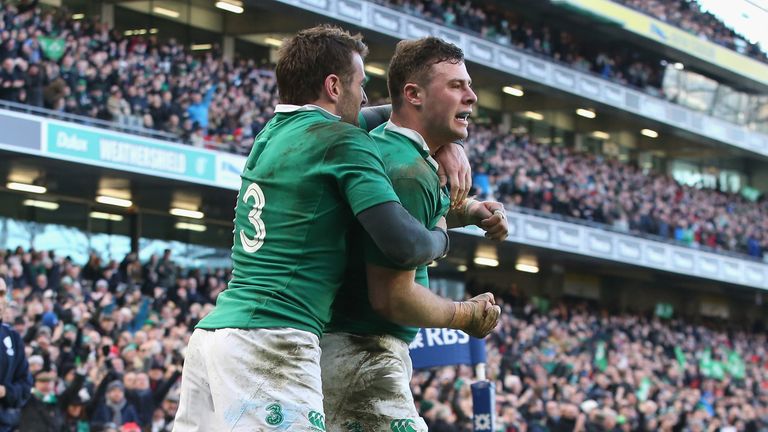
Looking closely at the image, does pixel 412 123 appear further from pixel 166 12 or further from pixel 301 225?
pixel 166 12

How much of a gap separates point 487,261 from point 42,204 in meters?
15.1

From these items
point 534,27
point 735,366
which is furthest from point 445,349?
point 534,27

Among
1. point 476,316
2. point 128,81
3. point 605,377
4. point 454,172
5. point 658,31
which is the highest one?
point 658,31

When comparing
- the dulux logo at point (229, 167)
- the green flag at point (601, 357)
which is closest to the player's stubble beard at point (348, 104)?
the dulux logo at point (229, 167)

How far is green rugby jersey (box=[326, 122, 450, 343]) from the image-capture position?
15.7ft

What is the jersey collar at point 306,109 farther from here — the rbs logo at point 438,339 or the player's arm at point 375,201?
the rbs logo at point 438,339

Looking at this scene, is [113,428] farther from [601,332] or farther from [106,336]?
[601,332]

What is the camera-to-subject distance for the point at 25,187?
24.7 meters

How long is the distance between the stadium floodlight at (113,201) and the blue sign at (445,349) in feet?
47.7

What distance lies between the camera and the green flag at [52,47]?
2047 centimetres

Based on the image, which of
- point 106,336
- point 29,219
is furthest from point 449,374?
point 29,219

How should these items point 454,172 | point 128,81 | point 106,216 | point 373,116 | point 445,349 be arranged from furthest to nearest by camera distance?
point 106,216, point 128,81, point 445,349, point 373,116, point 454,172

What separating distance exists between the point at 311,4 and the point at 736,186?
84.4 feet

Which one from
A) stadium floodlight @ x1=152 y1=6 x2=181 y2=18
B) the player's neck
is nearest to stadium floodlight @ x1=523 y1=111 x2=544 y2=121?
stadium floodlight @ x1=152 y1=6 x2=181 y2=18
